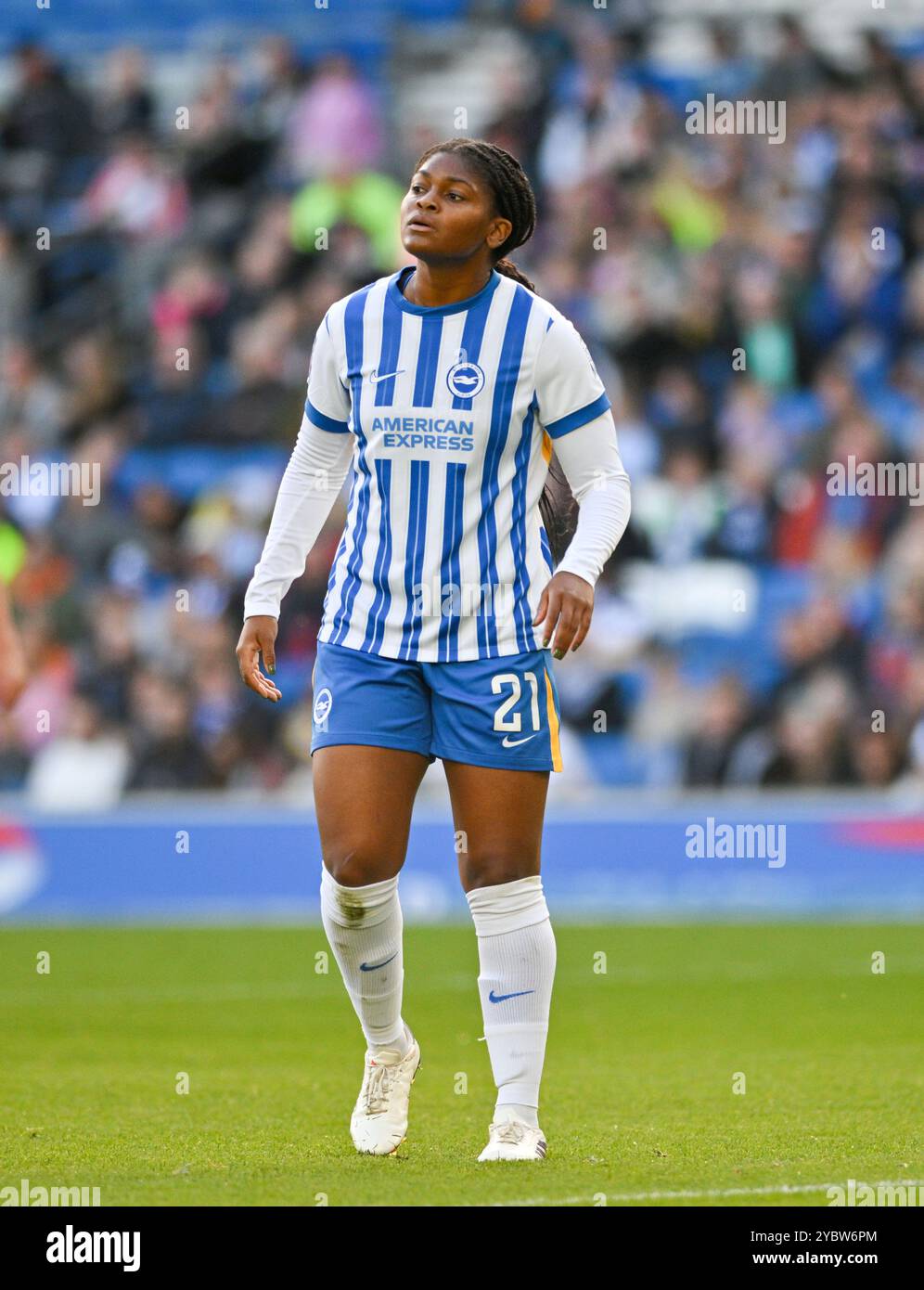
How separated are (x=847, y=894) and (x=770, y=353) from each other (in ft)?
16.4

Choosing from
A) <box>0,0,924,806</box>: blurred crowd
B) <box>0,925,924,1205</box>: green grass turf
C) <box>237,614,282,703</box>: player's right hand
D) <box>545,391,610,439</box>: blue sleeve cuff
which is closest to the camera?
<box>0,925,924,1205</box>: green grass turf

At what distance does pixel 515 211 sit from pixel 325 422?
71 centimetres

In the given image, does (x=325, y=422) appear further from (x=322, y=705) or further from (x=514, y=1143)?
(x=514, y=1143)

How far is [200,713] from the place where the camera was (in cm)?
1330

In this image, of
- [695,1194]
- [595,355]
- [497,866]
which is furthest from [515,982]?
[595,355]

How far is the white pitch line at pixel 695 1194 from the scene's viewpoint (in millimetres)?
4211

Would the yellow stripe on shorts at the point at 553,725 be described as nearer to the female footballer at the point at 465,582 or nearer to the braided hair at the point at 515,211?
the female footballer at the point at 465,582

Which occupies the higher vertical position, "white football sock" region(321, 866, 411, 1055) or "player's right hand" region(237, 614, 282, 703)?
"player's right hand" region(237, 614, 282, 703)

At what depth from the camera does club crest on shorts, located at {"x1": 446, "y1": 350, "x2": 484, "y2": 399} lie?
4.88m

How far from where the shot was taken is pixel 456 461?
488 cm

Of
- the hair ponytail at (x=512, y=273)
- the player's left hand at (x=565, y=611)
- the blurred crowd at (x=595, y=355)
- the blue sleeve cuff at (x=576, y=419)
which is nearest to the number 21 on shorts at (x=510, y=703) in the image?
the player's left hand at (x=565, y=611)

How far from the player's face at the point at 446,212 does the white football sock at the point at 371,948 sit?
1.51 m

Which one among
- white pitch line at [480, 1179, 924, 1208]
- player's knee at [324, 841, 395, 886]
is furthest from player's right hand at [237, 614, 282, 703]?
white pitch line at [480, 1179, 924, 1208]

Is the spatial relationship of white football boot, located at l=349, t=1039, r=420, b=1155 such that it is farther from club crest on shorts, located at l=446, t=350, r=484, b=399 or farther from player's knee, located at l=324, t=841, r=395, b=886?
club crest on shorts, located at l=446, t=350, r=484, b=399
